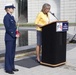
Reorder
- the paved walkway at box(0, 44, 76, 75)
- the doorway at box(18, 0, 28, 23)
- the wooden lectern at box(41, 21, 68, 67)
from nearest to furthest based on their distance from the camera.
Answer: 1. the paved walkway at box(0, 44, 76, 75)
2. the wooden lectern at box(41, 21, 68, 67)
3. the doorway at box(18, 0, 28, 23)

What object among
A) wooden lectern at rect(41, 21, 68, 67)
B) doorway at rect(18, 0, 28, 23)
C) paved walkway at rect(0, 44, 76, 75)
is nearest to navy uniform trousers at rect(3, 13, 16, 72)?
paved walkway at rect(0, 44, 76, 75)

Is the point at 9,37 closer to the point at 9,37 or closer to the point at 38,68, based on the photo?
the point at 9,37

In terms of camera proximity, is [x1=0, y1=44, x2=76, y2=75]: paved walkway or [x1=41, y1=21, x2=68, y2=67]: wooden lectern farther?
[x1=41, y1=21, x2=68, y2=67]: wooden lectern

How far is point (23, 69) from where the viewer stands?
25.5 feet

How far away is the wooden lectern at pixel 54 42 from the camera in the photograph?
25.8ft

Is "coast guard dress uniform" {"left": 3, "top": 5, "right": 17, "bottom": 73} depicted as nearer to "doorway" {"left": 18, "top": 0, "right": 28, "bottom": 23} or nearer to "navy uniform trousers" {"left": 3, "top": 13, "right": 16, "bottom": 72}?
"navy uniform trousers" {"left": 3, "top": 13, "right": 16, "bottom": 72}

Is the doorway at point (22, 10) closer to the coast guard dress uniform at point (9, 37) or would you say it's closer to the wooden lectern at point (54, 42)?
the wooden lectern at point (54, 42)

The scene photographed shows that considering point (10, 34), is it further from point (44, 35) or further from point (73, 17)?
point (73, 17)

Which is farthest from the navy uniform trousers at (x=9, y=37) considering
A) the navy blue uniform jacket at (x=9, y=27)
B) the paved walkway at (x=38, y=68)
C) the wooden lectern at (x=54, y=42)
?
the wooden lectern at (x=54, y=42)

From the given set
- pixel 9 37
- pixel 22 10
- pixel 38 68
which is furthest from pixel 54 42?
pixel 22 10

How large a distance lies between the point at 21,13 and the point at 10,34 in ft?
83.0

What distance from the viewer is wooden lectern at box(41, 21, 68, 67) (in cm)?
785

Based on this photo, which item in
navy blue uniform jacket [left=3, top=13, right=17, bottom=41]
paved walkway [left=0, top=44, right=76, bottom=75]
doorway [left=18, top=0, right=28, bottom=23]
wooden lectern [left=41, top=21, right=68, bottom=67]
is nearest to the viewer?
navy blue uniform jacket [left=3, top=13, right=17, bottom=41]

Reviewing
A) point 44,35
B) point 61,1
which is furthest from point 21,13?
point 44,35
